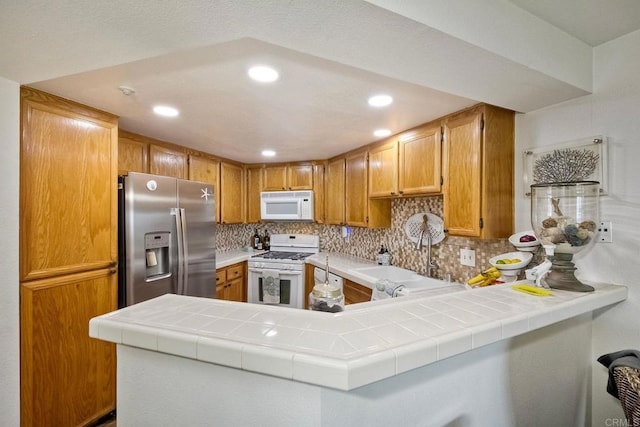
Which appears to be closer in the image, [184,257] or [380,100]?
[380,100]

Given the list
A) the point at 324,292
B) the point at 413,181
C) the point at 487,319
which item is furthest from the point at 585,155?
the point at 324,292

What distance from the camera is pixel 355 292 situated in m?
2.54

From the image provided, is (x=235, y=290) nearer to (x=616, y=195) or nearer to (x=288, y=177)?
(x=288, y=177)

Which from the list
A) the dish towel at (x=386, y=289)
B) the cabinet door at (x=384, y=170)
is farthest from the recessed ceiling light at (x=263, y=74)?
the dish towel at (x=386, y=289)

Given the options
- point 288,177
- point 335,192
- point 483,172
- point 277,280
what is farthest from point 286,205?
point 483,172

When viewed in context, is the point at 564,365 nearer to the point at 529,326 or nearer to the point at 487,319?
the point at 529,326

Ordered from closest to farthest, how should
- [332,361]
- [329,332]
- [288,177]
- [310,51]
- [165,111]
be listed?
[332,361]
[329,332]
[310,51]
[165,111]
[288,177]

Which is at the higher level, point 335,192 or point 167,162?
point 167,162

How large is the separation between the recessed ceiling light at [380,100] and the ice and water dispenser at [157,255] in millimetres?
1793

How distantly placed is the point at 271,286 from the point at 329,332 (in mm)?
2581

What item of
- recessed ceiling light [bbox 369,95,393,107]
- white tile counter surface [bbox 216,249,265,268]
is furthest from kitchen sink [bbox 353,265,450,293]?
white tile counter surface [bbox 216,249,265,268]

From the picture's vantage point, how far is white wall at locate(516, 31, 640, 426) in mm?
1237

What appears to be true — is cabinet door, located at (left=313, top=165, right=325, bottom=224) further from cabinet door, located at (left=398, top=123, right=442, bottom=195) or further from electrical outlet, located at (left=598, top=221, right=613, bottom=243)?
electrical outlet, located at (left=598, top=221, right=613, bottom=243)

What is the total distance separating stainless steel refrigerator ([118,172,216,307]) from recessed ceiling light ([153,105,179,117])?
453mm
